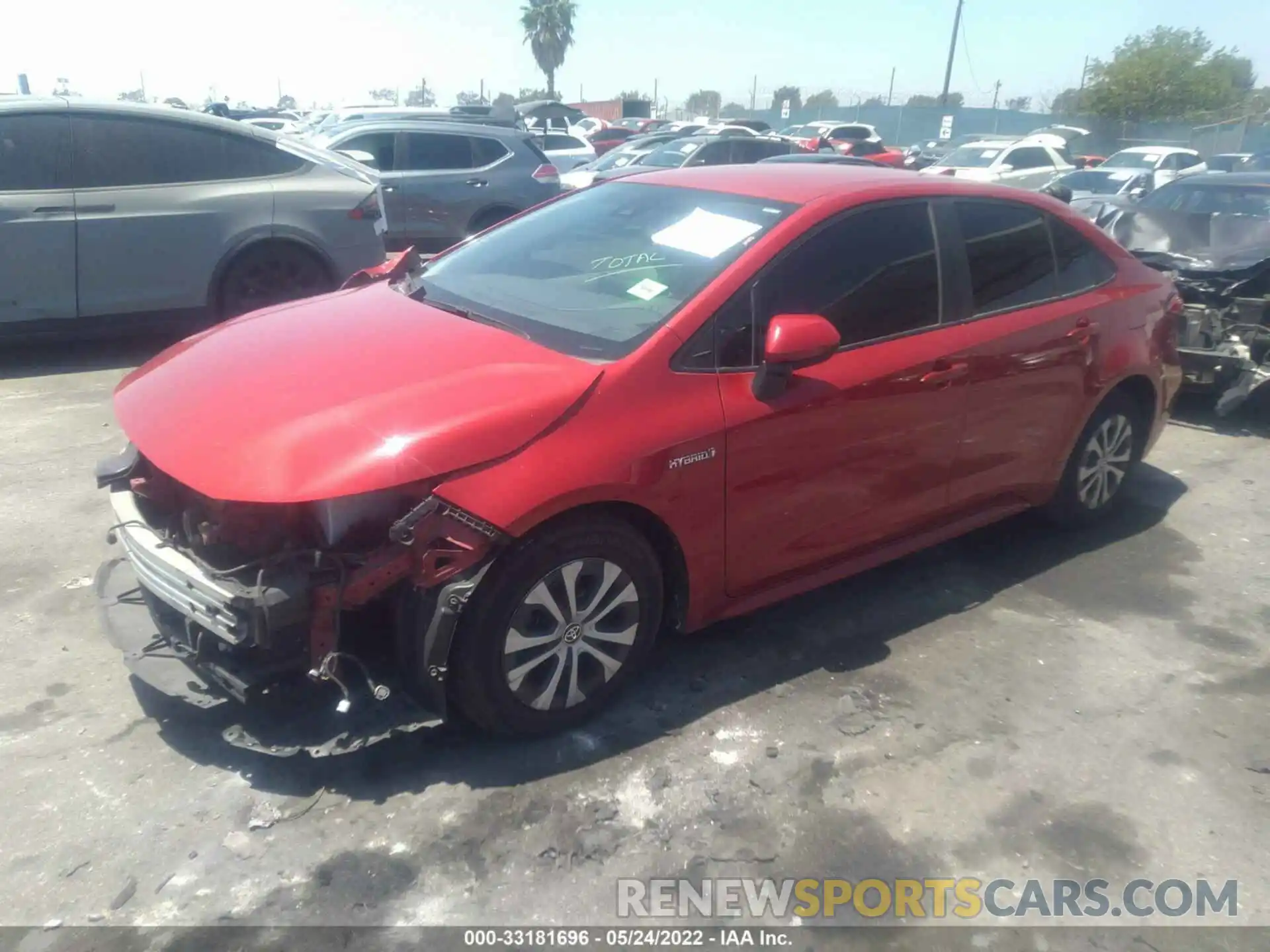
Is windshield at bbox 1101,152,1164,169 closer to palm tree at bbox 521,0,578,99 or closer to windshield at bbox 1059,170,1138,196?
windshield at bbox 1059,170,1138,196

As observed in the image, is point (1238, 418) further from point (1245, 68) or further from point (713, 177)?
point (1245, 68)

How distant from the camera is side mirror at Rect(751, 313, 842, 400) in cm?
320

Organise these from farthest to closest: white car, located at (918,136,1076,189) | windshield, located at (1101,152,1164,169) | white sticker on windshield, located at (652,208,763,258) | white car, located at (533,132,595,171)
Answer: windshield, located at (1101,152,1164,169), white car, located at (533,132,595,171), white car, located at (918,136,1076,189), white sticker on windshield, located at (652,208,763,258)

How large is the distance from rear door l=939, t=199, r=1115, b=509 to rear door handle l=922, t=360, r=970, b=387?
0.04 m

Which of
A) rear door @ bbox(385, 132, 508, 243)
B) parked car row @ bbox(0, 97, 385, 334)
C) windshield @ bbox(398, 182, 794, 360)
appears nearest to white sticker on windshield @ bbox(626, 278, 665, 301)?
windshield @ bbox(398, 182, 794, 360)

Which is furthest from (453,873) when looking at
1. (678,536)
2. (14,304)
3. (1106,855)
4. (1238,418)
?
(1238,418)

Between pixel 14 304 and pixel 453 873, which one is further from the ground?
pixel 14 304

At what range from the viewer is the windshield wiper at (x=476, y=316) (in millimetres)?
3439

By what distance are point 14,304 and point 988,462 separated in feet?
20.1

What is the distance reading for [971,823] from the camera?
299 cm

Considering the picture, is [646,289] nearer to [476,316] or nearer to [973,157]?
[476,316]

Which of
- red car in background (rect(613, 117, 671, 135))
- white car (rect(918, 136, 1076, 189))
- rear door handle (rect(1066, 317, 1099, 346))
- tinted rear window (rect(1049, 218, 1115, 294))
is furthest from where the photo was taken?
red car in background (rect(613, 117, 671, 135))

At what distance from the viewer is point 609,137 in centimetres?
3347

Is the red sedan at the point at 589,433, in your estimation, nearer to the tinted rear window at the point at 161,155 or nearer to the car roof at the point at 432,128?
the tinted rear window at the point at 161,155
